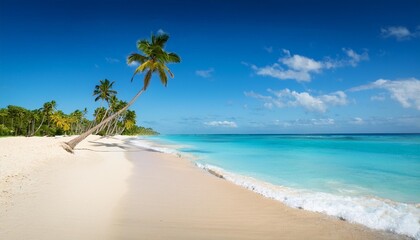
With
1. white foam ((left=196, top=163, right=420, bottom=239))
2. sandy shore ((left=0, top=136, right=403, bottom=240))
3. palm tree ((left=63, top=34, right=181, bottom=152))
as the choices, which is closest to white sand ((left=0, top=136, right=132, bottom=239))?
sandy shore ((left=0, top=136, right=403, bottom=240))

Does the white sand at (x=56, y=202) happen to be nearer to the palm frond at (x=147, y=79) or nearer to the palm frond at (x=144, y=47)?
the palm frond at (x=147, y=79)

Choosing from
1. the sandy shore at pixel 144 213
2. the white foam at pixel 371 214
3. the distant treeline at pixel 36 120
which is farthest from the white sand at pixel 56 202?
the distant treeline at pixel 36 120

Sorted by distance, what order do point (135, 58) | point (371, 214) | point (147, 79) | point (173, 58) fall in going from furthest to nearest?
point (173, 58) < point (135, 58) < point (147, 79) < point (371, 214)

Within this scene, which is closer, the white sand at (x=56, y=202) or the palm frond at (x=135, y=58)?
the white sand at (x=56, y=202)

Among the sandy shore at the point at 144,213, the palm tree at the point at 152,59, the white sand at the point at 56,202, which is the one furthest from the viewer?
the palm tree at the point at 152,59

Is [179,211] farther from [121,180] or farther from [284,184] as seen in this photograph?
[284,184]

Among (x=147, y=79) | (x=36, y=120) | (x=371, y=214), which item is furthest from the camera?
(x=36, y=120)

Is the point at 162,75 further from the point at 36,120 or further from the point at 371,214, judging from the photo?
the point at 36,120

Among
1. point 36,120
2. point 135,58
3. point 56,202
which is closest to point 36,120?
point 36,120

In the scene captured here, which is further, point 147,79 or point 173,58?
point 173,58

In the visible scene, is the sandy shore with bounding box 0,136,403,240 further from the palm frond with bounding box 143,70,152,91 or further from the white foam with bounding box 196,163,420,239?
the palm frond with bounding box 143,70,152,91

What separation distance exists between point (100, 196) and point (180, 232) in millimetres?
3014

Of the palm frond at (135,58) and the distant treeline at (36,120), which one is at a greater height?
the palm frond at (135,58)

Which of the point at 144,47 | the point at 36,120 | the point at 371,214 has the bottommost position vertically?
the point at 371,214
